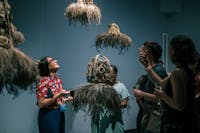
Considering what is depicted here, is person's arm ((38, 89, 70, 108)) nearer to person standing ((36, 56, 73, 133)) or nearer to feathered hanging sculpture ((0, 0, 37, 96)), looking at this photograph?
person standing ((36, 56, 73, 133))

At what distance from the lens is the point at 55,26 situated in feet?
14.2

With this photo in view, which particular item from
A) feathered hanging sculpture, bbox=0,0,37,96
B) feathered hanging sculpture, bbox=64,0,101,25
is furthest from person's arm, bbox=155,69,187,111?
feathered hanging sculpture, bbox=64,0,101,25

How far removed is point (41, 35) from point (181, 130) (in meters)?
2.42

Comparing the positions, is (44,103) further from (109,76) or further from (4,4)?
(4,4)

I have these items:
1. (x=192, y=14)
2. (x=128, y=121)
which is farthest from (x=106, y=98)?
(x=192, y=14)

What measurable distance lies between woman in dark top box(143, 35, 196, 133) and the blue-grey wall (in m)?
2.17

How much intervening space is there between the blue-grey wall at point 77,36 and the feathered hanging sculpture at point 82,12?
0.18 metres

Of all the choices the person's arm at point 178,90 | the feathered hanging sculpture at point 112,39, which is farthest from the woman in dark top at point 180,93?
the feathered hanging sculpture at point 112,39

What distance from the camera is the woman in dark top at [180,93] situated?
2156 millimetres

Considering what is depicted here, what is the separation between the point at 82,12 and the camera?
420cm

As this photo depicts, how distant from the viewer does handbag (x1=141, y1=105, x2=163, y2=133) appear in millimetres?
2717

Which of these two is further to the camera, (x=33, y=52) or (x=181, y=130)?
(x=33, y=52)

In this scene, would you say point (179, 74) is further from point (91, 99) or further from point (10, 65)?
point (91, 99)

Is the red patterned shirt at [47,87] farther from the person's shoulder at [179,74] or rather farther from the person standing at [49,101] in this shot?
the person's shoulder at [179,74]
